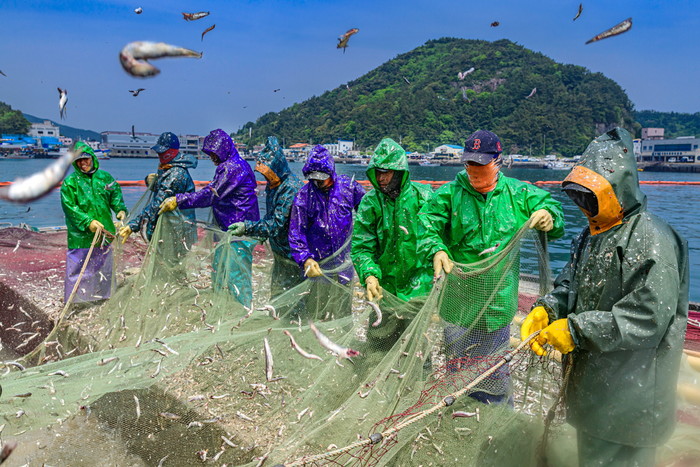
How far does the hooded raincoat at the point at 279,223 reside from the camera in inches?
213

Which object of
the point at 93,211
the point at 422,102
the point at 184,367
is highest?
the point at 422,102

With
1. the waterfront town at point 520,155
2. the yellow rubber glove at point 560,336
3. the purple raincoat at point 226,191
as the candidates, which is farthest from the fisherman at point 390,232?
the waterfront town at point 520,155

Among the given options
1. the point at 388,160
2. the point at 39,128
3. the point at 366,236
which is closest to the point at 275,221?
the point at 366,236

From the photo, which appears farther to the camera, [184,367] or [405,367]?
[184,367]

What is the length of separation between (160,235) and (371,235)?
3.25 metres

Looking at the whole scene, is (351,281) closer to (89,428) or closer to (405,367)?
(405,367)

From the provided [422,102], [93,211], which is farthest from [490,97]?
[93,211]

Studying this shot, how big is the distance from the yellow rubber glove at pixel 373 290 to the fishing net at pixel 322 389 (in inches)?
3.1

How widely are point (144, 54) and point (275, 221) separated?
2.37 metres

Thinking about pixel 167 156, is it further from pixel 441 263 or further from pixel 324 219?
pixel 441 263

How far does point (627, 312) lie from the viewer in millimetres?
2146

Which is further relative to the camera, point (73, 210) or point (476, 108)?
point (476, 108)

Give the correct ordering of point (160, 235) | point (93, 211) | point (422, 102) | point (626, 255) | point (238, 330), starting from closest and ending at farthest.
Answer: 1. point (626, 255)
2. point (238, 330)
3. point (160, 235)
4. point (93, 211)
5. point (422, 102)

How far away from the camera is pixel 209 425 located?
382 centimetres
